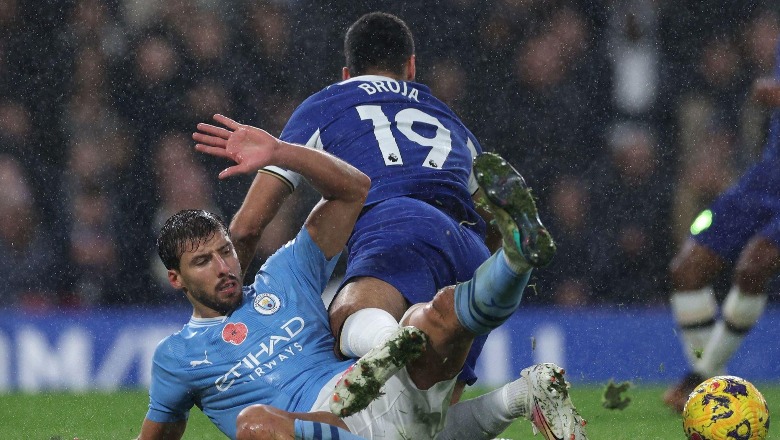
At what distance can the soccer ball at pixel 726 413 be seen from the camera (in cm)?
452

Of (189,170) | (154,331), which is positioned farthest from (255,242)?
(189,170)

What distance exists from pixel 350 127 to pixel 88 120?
4384mm

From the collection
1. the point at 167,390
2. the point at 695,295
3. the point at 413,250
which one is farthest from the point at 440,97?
the point at 167,390

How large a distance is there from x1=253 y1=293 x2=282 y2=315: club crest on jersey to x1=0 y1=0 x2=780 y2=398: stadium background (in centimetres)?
430

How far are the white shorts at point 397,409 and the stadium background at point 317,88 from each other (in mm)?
4539

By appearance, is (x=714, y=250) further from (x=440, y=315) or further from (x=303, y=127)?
(x=440, y=315)

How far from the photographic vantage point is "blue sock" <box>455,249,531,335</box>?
12.3 ft

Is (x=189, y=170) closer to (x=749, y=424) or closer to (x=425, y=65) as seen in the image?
(x=425, y=65)

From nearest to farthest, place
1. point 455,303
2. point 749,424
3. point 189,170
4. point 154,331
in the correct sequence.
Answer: point 455,303 < point 749,424 < point 154,331 < point 189,170

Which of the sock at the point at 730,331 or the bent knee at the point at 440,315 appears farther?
the sock at the point at 730,331

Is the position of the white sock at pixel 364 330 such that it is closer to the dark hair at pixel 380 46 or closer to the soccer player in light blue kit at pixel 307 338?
the soccer player in light blue kit at pixel 307 338

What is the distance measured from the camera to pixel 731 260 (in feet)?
24.1

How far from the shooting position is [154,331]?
7.92 metres

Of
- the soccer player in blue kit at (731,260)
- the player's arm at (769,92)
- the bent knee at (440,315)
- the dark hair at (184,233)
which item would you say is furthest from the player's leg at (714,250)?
the dark hair at (184,233)
